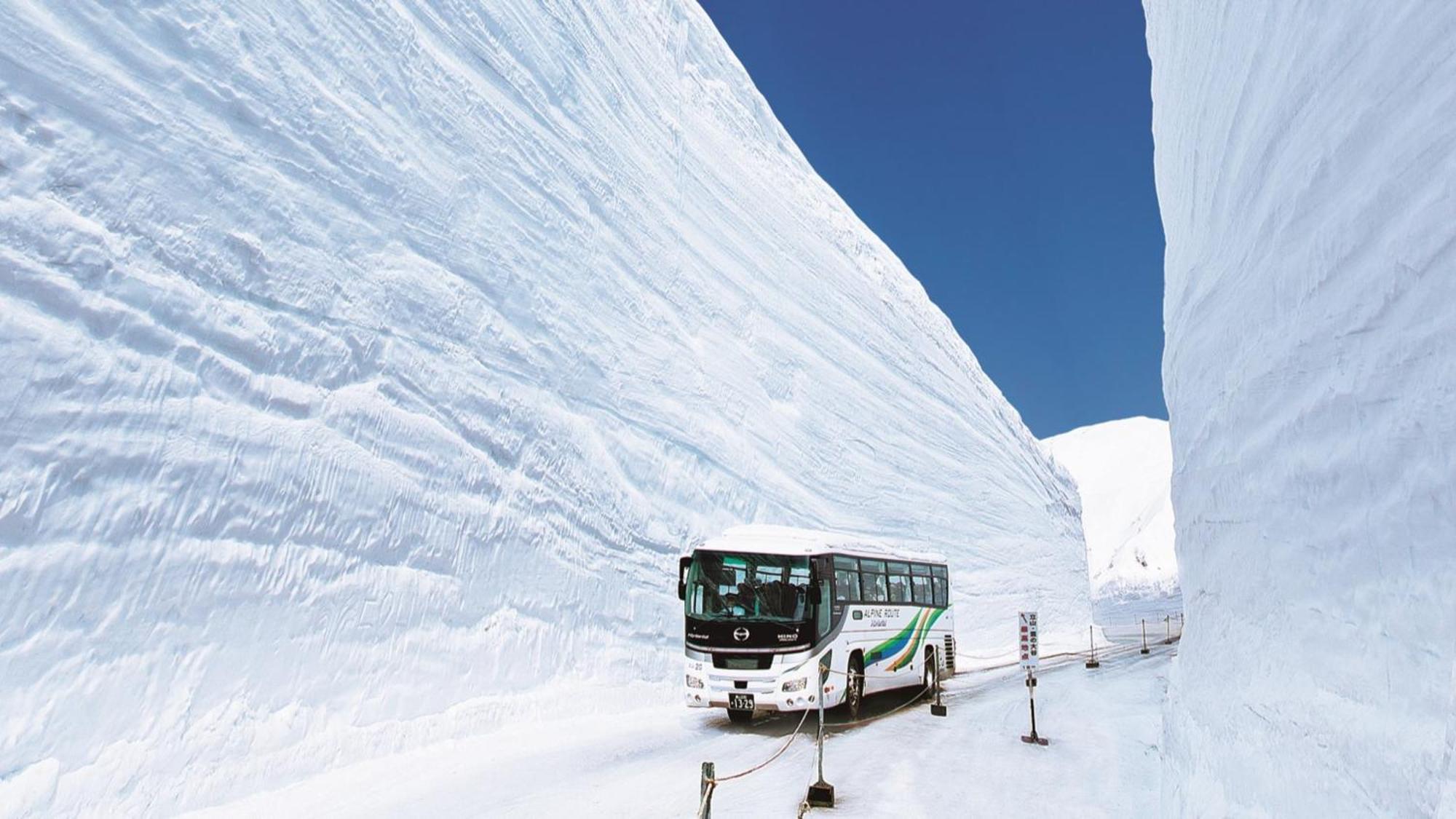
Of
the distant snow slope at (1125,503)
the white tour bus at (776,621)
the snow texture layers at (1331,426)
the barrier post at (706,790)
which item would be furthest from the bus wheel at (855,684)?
the distant snow slope at (1125,503)

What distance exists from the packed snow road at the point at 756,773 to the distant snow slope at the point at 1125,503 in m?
39.7

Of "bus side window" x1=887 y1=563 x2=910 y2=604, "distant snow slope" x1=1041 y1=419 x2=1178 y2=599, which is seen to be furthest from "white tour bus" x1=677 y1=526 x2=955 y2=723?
"distant snow slope" x1=1041 y1=419 x2=1178 y2=599

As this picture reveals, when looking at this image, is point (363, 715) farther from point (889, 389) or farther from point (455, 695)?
point (889, 389)

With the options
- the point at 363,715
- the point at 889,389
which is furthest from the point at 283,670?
the point at 889,389

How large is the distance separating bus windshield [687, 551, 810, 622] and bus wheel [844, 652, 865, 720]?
1.60 metres

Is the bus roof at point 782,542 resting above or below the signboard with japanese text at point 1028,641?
above

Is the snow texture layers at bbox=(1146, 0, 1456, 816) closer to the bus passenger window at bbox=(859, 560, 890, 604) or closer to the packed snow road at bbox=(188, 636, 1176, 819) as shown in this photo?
the packed snow road at bbox=(188, 636, 1176, 819)

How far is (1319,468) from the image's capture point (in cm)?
423

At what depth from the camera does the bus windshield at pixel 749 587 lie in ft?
34.2

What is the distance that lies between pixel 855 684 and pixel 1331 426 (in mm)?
8316

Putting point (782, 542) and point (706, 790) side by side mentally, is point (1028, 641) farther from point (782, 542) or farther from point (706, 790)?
point (706, 790)

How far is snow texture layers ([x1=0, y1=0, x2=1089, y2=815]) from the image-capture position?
716 cm

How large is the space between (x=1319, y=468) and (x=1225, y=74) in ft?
14.4

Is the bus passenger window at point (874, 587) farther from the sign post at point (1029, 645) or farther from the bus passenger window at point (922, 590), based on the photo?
the sign post at point (1029, 645)
